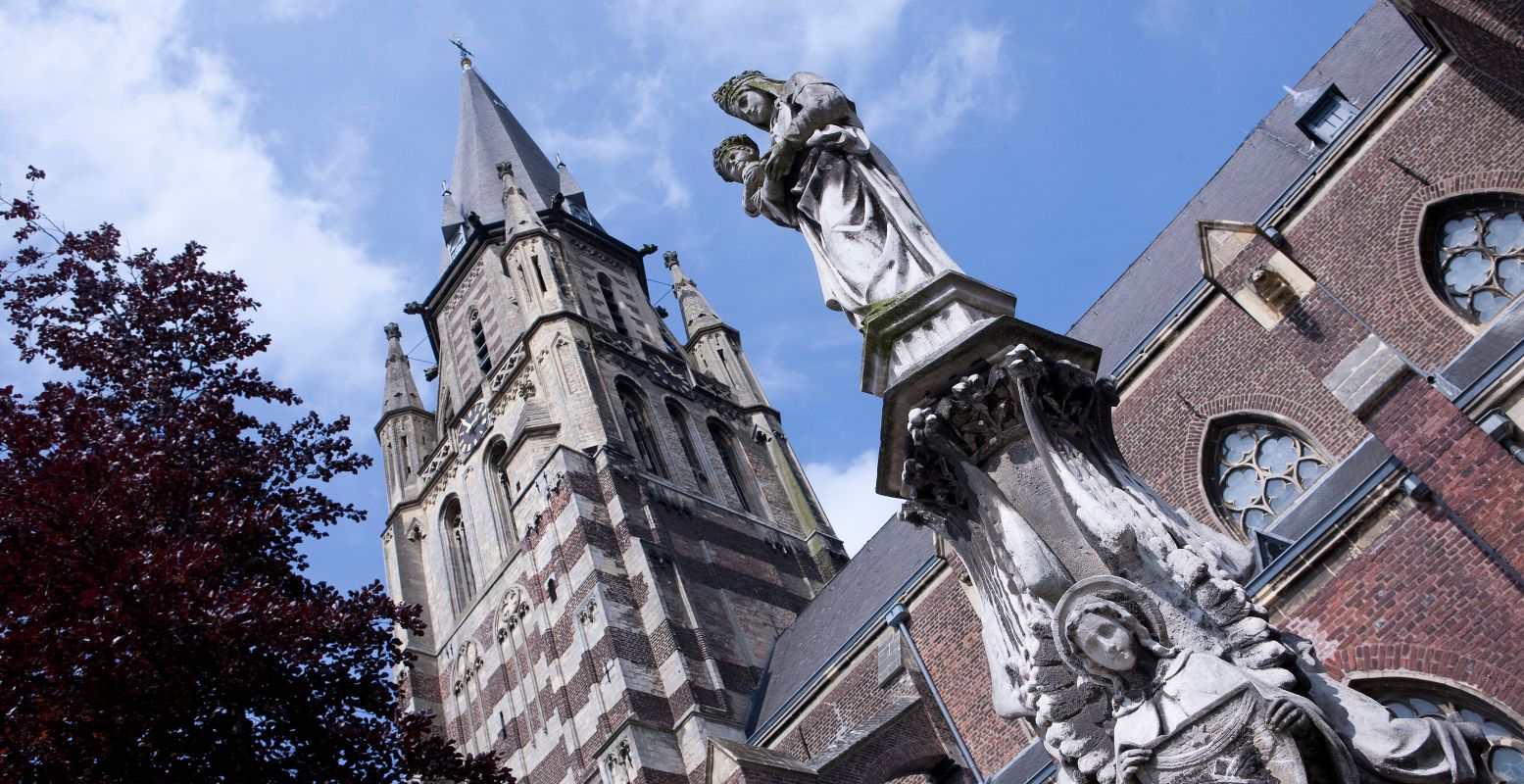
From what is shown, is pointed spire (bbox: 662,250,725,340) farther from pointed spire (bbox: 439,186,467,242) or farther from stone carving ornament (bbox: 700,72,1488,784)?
stone carving ornament (bbox: 700,72,1488,784)

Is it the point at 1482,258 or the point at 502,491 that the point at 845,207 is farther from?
the point at 502,491

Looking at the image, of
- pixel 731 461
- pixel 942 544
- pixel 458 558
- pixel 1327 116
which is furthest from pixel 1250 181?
pixel 458 558

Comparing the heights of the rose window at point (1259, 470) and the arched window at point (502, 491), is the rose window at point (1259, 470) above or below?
below

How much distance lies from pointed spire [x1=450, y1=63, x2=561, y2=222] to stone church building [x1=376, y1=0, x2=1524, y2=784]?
11.2 feet

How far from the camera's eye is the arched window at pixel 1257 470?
40.9 feet

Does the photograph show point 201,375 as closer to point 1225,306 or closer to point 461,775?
point 461,775

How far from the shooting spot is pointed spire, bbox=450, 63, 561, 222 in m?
31.9

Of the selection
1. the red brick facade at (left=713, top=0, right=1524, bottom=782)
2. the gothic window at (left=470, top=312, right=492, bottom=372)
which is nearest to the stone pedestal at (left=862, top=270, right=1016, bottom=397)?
the red brick facade at (left=713, top=0, right=1524, bottom=782)

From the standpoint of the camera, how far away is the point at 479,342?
93.9ft

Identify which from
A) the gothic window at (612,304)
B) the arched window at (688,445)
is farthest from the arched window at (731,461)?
the gothic window at (612,304)

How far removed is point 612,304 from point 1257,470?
18229mm

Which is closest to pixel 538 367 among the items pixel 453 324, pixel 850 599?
pixel 453 324

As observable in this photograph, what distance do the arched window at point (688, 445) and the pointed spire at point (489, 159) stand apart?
307 inches

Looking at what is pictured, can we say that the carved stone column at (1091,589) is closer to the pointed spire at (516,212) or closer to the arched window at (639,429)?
the arched window at (639,429)
